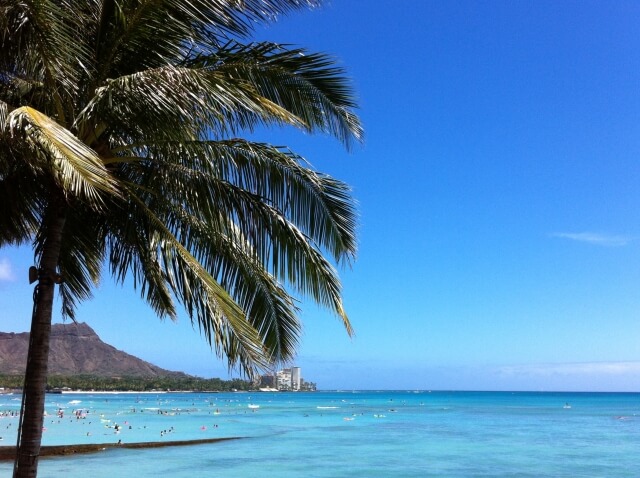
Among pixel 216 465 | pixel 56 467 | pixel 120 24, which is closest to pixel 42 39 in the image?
pixel 120 24

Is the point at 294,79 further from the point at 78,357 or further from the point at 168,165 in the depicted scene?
the point at 78,357

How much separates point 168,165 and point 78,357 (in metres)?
→ 173

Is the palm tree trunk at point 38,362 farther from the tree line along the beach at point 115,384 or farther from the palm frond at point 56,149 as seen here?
the tree line along the beach at point 115,384

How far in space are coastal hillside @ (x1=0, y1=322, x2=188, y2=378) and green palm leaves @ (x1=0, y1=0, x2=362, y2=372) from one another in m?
149

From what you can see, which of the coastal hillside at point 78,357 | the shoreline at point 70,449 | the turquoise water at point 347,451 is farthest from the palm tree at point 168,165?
the coastal hillside at point 78,357

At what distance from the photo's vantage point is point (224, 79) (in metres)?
5.59

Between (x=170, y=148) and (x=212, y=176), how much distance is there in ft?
1.76

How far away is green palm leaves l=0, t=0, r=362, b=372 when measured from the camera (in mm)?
5488

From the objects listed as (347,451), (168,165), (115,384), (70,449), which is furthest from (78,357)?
(168,165)

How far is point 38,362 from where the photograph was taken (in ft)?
A: 18.5

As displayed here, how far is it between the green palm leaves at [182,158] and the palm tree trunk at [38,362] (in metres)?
0.29

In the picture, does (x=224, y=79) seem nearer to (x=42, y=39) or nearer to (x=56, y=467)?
(x=42, y=39)

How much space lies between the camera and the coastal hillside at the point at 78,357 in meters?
155

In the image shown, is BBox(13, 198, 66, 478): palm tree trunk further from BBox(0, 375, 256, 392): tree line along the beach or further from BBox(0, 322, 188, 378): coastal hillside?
BBox(0, 322, 188, 378): coastal hillside
